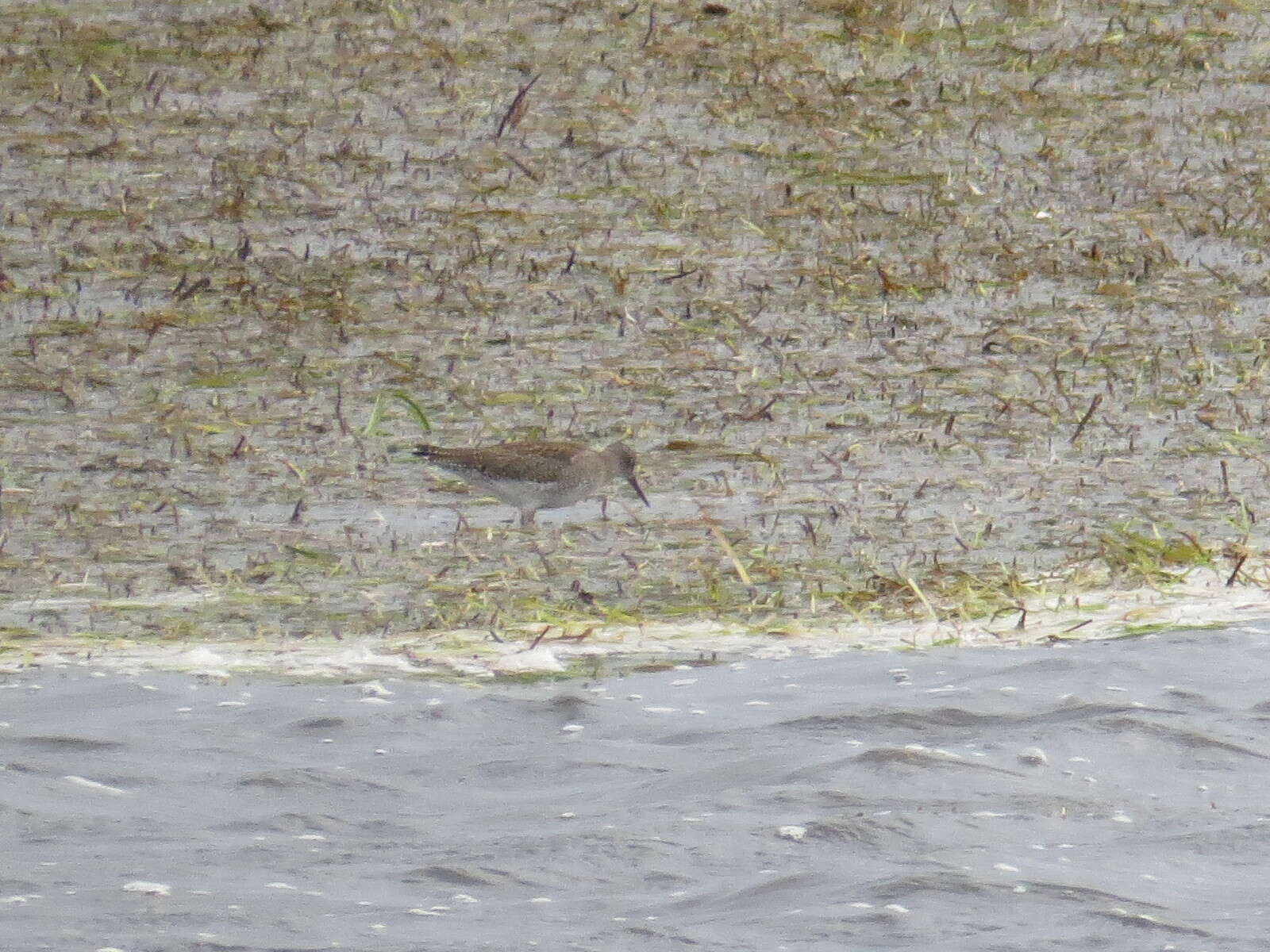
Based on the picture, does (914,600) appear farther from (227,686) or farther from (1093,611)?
(227,686)

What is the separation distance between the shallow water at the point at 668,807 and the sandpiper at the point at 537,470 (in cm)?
200

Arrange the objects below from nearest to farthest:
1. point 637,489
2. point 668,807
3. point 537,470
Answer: point 668,807, point 537,470, point 637,489

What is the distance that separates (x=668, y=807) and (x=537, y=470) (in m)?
3.39

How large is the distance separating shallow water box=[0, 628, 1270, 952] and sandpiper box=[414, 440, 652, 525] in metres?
2.00

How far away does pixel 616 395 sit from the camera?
11805 mm

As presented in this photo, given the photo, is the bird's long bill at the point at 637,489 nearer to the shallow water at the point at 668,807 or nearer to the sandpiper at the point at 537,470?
the sandpiper at the point at 537,470

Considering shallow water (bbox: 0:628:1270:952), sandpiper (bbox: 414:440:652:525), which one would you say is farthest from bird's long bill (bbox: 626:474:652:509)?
shallow water (bbox: 0:628:1270:952)

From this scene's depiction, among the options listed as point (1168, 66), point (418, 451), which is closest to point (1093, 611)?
point (418, 451)

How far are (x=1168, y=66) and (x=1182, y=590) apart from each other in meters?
7.93

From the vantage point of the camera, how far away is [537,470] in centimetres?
991

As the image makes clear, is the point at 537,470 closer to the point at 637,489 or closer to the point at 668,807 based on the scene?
the point at 637,489

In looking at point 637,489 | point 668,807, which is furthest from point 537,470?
point 668,807

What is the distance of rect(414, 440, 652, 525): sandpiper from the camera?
9812 millimetres

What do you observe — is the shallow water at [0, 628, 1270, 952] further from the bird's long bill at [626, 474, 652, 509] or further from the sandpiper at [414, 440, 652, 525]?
the bird's long bill at [626, 474, 652, 509]
